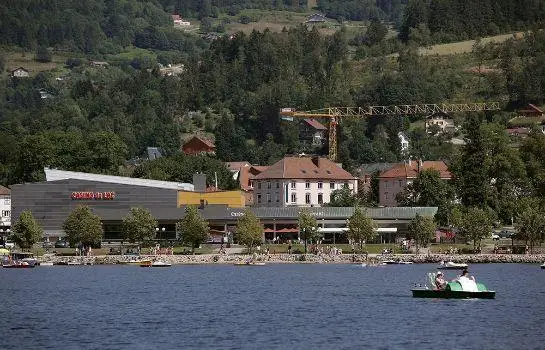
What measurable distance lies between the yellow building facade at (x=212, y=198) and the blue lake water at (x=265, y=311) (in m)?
46.5

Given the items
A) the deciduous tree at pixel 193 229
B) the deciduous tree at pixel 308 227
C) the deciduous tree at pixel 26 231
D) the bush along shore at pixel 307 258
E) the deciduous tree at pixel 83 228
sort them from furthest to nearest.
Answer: the deciduous tree at pixel 26 231 < the deciduous tree at pixel 83 228 < the deciduous tree at pixel 308 227 < the deciduous tree at pixel 193 229 < the bush along shore at pixel 307 258

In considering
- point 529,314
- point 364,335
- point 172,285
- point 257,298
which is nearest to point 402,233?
point 172,285

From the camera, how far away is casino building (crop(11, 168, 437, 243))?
17012 cm

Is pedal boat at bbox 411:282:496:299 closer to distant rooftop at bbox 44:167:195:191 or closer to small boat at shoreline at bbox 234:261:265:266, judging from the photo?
small boat at shoreline at bbox 234:261:265:266

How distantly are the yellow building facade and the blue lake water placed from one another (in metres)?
46.5

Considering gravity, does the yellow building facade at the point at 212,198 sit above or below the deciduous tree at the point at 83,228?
above

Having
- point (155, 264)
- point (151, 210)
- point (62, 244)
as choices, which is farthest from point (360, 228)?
point (62, 244)

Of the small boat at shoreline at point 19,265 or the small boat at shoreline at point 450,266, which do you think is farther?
the small boat at shoreline at point 19,265

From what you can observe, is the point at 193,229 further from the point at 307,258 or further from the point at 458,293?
the point at 458,293

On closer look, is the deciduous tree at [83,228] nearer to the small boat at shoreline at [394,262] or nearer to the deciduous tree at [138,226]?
the deciduous tree at [138,226]

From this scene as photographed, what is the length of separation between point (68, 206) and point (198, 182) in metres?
21.0

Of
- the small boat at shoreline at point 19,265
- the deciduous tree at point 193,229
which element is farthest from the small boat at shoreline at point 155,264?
the small boat at shoreline at point 19,265

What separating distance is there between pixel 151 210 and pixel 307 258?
1262 inches

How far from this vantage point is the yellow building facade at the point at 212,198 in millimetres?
176875
